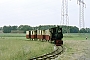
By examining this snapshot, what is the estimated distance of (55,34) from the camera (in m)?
33.3

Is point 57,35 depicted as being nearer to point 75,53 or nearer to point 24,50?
point 75,53

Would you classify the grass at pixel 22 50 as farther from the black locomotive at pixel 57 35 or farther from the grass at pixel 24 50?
the black locomotive at pixel 57 35

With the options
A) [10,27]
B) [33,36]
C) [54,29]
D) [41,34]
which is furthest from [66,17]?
[10,27]

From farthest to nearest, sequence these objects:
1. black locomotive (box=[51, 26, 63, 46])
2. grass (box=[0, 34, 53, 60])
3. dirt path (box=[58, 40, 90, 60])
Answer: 1. black locomotive (box=[51, 26, 63, 46])
2. dirt path (box=[58, 40, 90, 60])
3. grass (box=[0, 34, 53, 60])

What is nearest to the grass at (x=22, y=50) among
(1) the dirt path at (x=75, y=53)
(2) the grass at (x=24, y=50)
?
(2) the grass at (x=24, y=50)

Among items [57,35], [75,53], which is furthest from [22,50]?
[57,35]

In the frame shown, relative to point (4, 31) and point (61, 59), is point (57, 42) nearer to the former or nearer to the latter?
point (61, 59)

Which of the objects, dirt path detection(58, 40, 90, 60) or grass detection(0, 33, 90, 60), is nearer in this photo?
grass detection(0, 33, 90, 60)

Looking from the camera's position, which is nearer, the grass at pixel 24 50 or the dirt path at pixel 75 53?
the grass at pixel 24 50

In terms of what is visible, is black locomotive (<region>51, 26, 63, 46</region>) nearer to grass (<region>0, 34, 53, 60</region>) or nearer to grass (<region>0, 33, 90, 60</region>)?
grass (<region>0, 33, 90, 60</region>)

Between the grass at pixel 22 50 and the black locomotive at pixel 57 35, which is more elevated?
the black locomotive at pixel 57 35

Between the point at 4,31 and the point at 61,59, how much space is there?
145108 millimetres

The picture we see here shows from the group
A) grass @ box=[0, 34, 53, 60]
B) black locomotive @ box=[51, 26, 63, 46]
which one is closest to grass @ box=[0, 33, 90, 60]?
grass @ box=[0, 34, 53, 60]

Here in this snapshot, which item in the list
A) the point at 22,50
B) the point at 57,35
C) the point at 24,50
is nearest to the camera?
the point at 22,50
